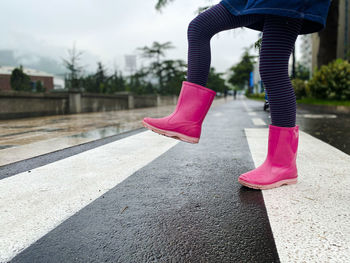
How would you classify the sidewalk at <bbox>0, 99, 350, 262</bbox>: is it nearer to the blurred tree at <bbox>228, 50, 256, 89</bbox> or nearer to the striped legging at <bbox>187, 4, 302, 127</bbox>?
the striped legging at <bbox>187, 4, 302, 127</bbox>

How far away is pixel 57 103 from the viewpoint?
32.0 ft

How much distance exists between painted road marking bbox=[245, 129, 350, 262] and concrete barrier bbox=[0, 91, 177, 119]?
745 centimetres

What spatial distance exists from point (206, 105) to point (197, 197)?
0.57 metres

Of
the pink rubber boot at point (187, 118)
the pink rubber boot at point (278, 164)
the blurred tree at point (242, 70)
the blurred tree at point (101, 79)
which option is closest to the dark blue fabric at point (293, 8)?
the pink rubber boot at point (187, 118)

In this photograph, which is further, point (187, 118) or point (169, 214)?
point (187, 118)

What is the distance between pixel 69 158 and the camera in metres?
2.58

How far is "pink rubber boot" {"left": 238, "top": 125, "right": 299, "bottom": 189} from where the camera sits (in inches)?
67.6

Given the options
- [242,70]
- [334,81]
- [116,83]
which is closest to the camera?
[334,81]

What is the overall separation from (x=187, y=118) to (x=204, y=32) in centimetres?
50

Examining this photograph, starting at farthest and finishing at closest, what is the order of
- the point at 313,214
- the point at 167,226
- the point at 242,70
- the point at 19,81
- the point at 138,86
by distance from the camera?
the point at 242,70
the point at 138,86
the point at 19,81
the point at 313,214
the point at 167,226

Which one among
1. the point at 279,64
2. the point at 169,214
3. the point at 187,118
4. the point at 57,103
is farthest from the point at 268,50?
the point at 57,103

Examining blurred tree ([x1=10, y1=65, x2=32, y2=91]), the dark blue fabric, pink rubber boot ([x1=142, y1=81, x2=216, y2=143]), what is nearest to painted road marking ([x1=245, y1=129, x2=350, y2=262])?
pink rubber boot ([x1=142, y1=81, x2=216, y2=143])

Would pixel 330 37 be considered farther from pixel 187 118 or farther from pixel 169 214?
pixel 169 214

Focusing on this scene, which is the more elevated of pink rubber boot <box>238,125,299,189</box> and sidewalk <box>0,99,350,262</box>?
pink rubber boot <box>238,125,299,189</box>
